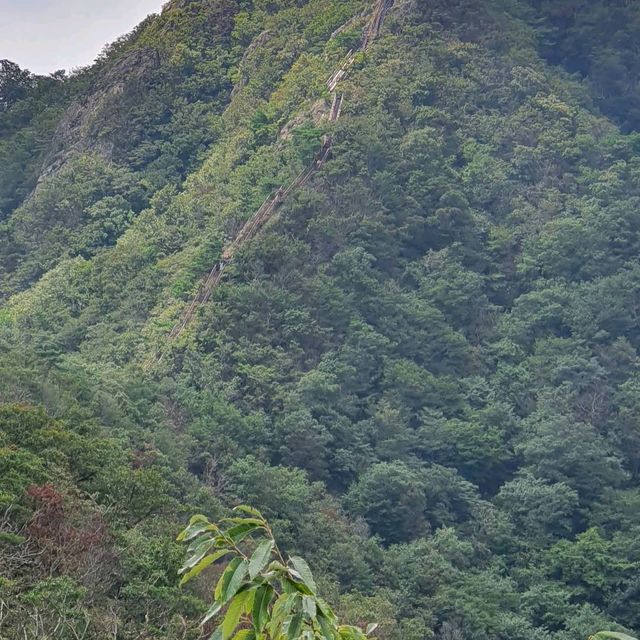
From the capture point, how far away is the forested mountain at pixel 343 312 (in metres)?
23.7

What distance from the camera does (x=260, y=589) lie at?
3.14m

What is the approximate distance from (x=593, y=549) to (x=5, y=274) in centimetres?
2217

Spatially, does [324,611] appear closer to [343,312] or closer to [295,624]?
[295,624]

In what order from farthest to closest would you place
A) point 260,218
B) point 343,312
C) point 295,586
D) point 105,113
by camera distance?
1. point 105,113
2. point 260,218
3. point 343,312
4. point 295,586

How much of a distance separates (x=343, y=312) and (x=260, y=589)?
30.5 meters

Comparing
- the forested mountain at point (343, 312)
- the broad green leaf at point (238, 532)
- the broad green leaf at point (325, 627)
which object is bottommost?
the forested mountain at point (343, 312)

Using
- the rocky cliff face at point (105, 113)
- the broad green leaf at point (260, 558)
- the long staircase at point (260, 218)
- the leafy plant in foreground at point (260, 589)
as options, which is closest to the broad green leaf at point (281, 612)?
the leafy plant in foreground at point (260, 589)

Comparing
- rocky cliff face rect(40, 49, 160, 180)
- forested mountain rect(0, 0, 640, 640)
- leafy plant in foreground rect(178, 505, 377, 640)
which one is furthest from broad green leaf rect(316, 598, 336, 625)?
rocky cliff face rect(40, 49, 160, 180)

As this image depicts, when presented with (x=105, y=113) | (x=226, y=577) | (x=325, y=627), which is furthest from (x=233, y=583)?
(x=105, y=113)

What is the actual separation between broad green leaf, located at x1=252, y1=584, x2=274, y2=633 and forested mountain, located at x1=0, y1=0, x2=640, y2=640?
1068cm

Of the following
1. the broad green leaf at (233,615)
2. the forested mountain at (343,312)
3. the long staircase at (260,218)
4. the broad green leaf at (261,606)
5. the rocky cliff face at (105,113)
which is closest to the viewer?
the broad green leaf at (233,615)

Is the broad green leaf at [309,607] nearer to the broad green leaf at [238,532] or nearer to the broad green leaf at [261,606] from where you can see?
the broad green leaf at [261,606]

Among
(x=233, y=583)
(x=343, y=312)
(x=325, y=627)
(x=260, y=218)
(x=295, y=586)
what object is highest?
(x=233, y=583)

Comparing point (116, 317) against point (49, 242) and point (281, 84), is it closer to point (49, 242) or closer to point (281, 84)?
point (49, 242)
